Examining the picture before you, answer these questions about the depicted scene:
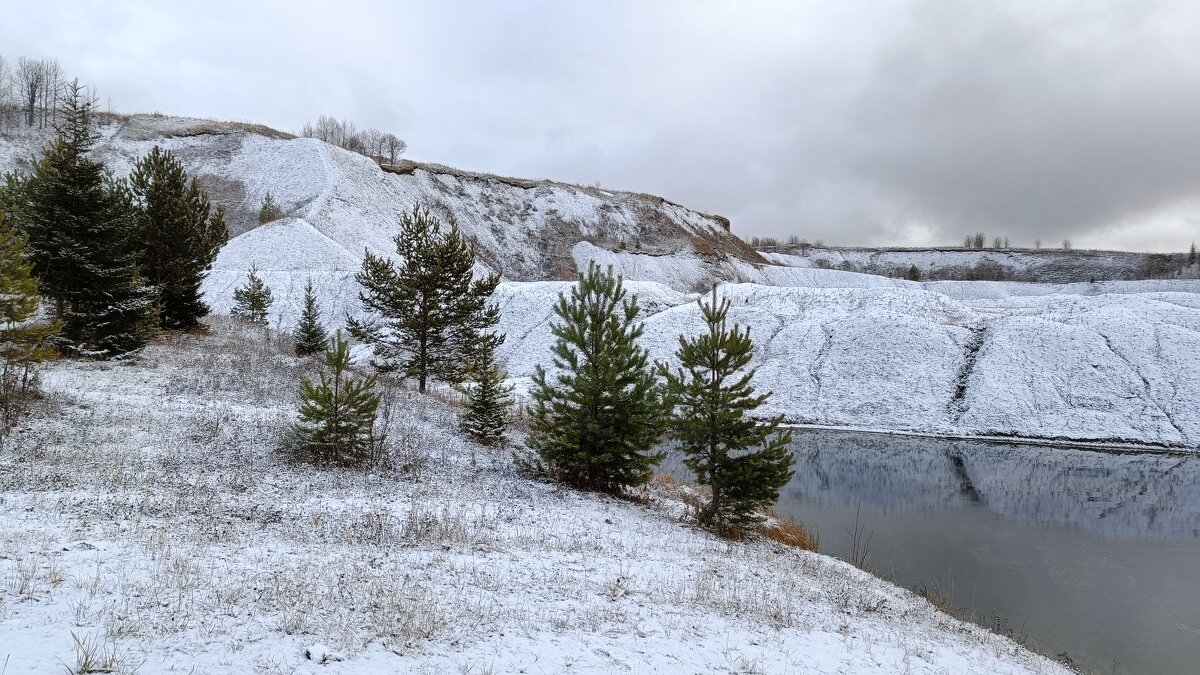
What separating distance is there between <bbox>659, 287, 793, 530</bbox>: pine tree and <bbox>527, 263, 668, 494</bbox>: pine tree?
787 millimetres

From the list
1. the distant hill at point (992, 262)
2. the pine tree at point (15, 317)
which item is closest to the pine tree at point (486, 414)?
the pine tree at point (15, 317)

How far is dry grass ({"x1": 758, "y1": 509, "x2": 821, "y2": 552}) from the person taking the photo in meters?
14.3

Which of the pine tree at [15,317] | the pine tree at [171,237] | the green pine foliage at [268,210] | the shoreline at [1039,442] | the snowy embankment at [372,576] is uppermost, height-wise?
the green pine foliage at [268,210]

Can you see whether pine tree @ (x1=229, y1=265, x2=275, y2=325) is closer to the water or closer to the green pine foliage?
the green pine foliage

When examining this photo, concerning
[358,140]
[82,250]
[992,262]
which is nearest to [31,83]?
[358,140]

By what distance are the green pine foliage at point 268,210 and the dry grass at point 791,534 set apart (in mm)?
57323

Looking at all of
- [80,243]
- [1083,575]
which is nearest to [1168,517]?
[1083,575]

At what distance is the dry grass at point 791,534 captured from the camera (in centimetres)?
1428

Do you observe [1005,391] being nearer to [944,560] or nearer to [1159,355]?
[1159,355]

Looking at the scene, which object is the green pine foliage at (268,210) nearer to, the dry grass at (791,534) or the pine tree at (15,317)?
the pine tree at (15,317)

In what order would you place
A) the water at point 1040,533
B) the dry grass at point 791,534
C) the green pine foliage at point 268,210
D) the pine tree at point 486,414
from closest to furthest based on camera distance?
the water at point 1040,533
the dry grass at point 791,534
the pine tree at point 486,414
the green pine foliage at point 268,210

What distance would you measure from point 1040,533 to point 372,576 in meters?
17.2

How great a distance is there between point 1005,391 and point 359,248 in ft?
171

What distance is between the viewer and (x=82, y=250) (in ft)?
53.7
